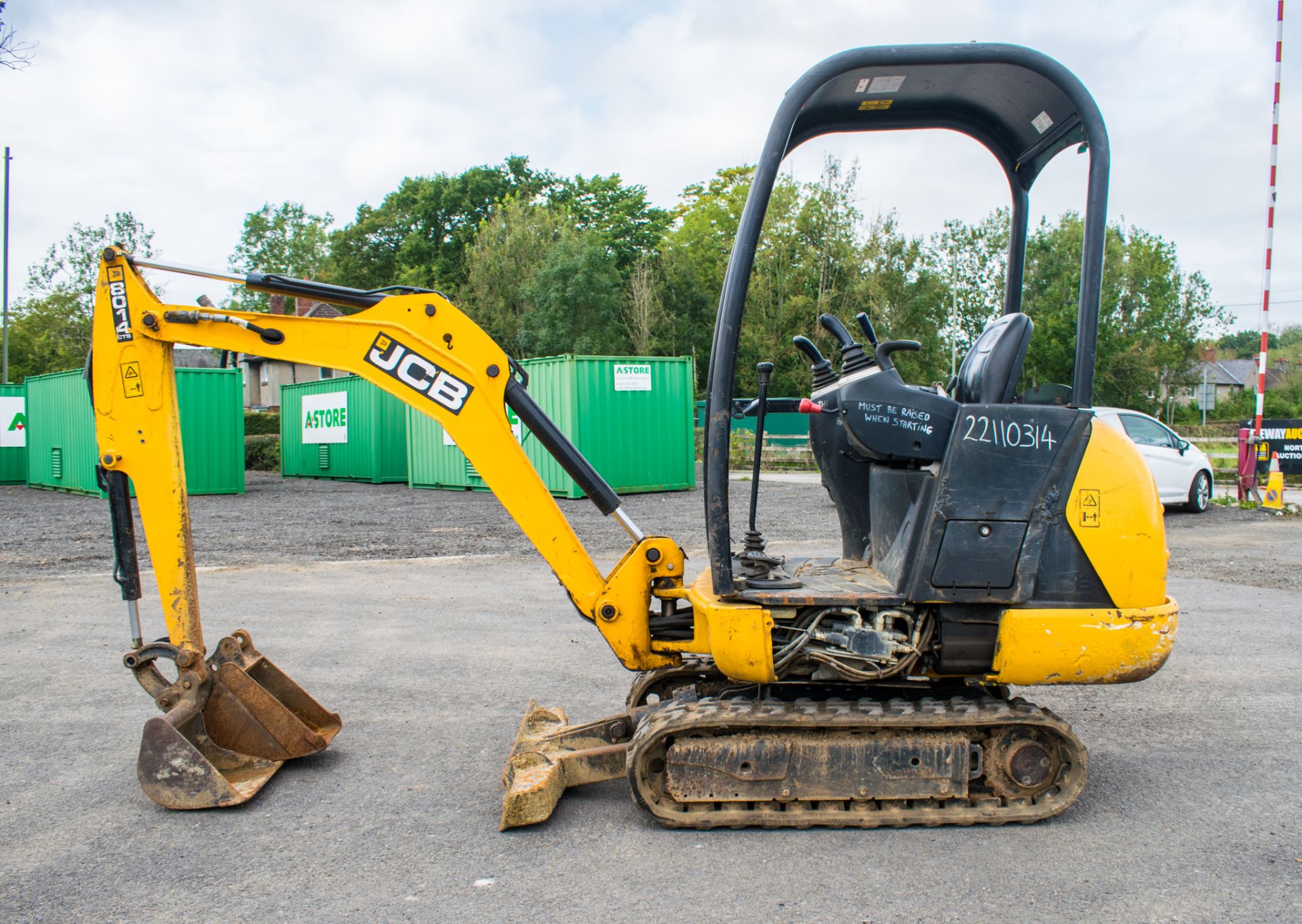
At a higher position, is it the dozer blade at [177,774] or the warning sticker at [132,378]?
the warning sticker at [132,378]

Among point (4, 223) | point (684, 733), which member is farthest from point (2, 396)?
point (684, 733)

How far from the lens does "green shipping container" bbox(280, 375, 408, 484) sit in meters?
25.3

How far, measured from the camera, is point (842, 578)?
13.9ft

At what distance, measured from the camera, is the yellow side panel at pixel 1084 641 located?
359 centimetres

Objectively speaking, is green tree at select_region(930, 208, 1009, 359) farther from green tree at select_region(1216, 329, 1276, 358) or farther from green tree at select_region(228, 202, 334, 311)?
green tree at select_region(1216, 329, 1276, 358)

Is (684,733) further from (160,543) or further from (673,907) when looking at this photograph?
(160,543)

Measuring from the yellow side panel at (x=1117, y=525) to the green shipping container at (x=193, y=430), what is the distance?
18654mm

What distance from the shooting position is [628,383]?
755 inches

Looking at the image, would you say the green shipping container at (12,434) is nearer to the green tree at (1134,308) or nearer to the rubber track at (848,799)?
the rubber track at (848,799)

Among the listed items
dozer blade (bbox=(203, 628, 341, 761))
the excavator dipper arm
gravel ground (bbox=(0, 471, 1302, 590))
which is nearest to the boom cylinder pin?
the excavator dipper arm

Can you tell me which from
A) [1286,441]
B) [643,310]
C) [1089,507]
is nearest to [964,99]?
[1089,507]

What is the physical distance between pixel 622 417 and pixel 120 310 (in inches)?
593

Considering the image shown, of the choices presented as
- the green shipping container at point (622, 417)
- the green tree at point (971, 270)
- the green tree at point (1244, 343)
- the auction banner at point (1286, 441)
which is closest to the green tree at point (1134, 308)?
the green tree at point (971, 270)

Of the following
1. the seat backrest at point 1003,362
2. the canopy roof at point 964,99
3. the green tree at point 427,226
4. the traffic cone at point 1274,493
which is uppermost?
the green tree at point 427,226
